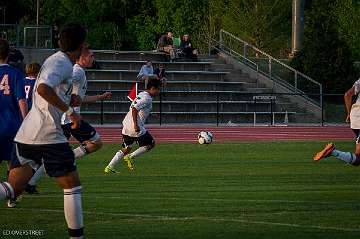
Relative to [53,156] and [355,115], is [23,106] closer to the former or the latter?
[53,156]

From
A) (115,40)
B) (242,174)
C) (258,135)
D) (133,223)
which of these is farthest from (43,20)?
(133,223)

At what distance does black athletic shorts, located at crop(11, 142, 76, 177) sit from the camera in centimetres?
1168

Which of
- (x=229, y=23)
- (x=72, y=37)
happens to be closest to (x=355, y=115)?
(x=72, y=37)

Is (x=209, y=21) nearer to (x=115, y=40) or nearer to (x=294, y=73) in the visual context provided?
(x=115, y=40)

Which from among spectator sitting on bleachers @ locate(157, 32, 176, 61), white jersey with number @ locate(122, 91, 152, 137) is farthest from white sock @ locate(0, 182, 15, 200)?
spectator sitting on bleachers @ locate(157, 32, 176, 61)

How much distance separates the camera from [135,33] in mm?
74875

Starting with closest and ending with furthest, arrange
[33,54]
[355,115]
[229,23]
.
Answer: [355,115] → [33,54] → [229,23]

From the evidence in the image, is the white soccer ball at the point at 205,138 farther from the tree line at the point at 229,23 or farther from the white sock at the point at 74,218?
the tree line at the point at 229,23

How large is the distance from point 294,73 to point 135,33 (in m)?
25.7

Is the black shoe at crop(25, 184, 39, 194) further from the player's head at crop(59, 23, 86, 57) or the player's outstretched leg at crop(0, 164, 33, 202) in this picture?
the player's head at crop(59, 23, 86, 57)

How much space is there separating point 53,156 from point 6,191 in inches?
34.4

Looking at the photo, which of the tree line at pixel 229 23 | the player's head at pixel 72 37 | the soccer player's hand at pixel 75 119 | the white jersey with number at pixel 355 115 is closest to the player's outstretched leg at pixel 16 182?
the soccer player's hand at pixel 75 119

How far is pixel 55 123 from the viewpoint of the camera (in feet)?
38.6

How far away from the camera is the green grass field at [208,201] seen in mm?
13219
